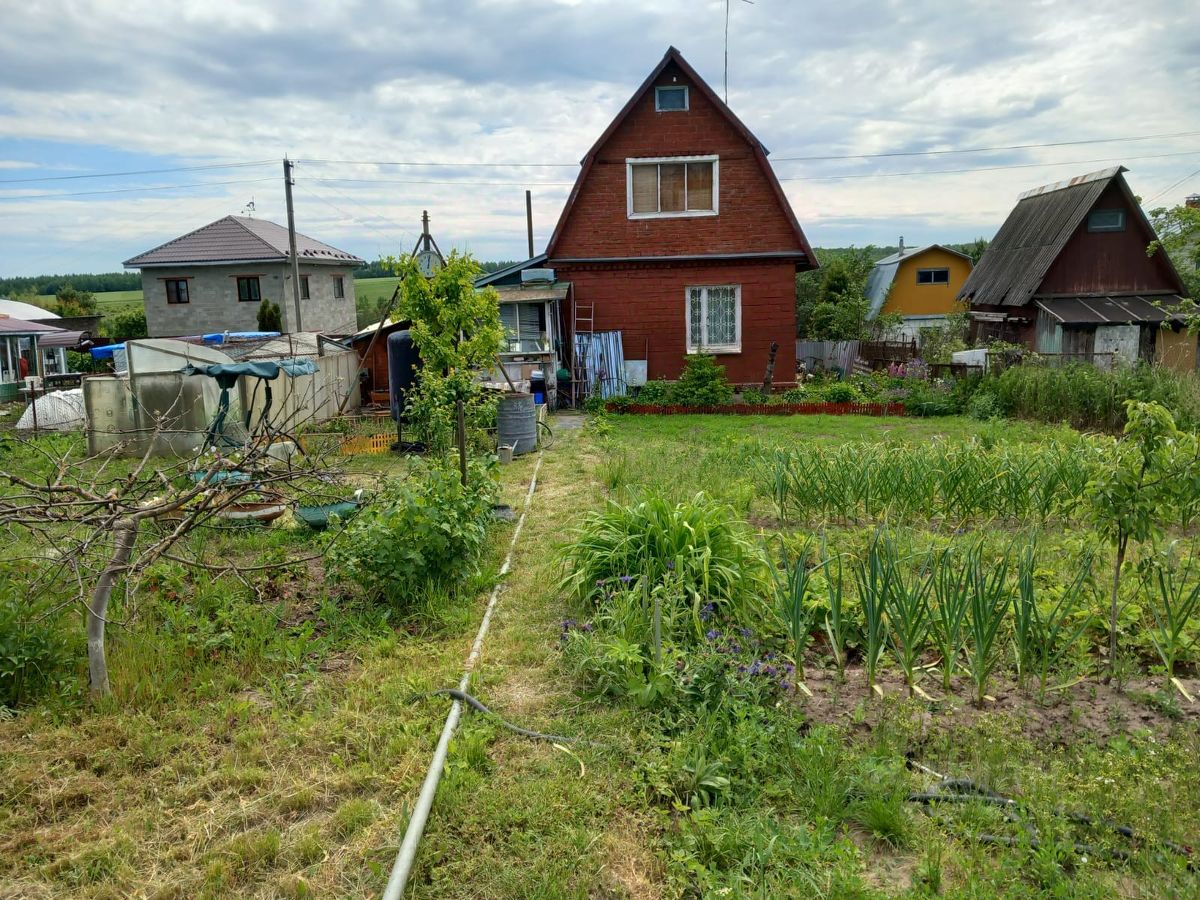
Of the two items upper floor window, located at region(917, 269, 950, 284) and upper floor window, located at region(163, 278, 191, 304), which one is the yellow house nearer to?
upper floor window, located at region(917, 269, 950, 284)

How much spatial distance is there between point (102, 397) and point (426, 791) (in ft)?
39.3

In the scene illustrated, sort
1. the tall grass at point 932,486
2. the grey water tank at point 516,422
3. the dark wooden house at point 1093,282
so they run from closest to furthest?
the tall grass at point 932,486
the grey water tank at point 516,422
the dark wooden house at point 1093,282

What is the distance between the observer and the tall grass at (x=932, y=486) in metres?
7.33

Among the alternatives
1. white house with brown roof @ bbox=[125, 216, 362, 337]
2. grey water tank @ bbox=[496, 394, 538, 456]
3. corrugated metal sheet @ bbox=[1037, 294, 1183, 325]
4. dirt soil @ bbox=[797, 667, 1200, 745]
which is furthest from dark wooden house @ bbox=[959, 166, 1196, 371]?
white house with brown roof @ bbox=[125, 216, 362, 337]

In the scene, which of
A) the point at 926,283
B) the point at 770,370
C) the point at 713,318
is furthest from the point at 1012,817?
the point at 926,283

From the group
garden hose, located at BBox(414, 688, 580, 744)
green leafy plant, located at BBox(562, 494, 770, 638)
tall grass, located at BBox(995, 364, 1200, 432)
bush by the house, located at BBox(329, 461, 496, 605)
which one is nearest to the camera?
garden hose, located at BBox(414, 688, 580, 744)

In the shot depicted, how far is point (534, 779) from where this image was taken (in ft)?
12.1

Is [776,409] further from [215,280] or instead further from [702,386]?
[215,280]

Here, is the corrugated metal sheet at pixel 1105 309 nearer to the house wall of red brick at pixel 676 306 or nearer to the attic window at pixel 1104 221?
the attic window at pixel 1104 221

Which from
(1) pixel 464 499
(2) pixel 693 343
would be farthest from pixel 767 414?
(1) pixel 464 499

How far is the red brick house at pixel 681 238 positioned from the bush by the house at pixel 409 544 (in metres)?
12.9

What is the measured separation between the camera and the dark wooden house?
21.9m

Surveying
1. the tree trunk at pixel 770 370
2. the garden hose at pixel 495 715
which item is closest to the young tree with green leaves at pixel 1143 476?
the garden hose at pixel 495 715

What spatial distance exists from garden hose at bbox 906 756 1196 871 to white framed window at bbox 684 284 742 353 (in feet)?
50.5
